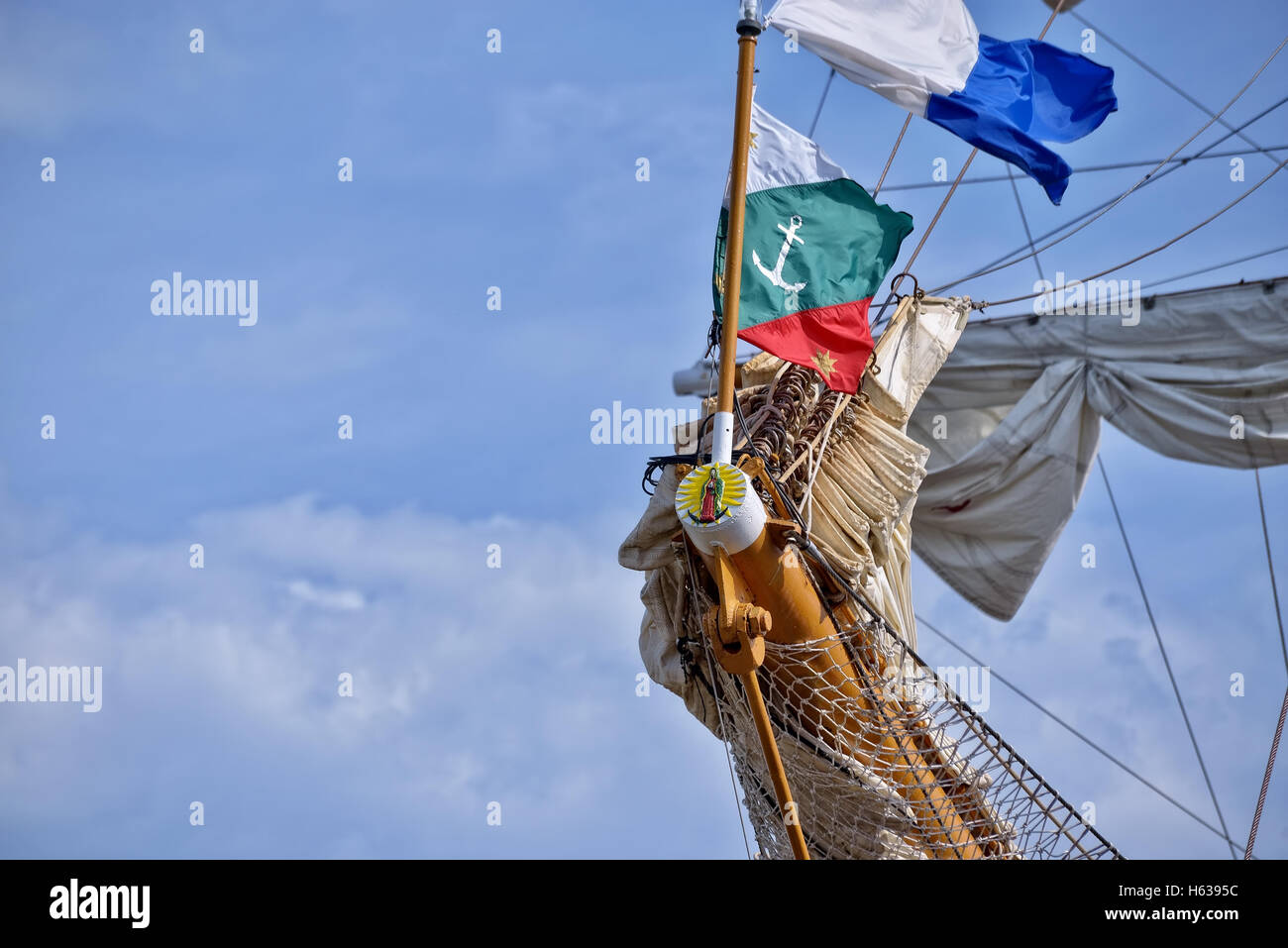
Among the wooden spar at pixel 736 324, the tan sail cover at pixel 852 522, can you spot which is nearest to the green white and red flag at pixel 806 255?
the wooden spar at pixel 736 324

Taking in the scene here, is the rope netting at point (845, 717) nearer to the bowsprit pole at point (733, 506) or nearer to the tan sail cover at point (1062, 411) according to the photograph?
the bowsprit pole at point (733, 506)

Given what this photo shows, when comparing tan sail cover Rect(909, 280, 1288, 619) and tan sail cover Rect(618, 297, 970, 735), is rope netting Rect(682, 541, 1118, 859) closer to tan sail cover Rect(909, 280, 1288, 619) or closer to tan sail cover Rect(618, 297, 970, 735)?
tan sail cover Rect(618, 297, 970, 735)

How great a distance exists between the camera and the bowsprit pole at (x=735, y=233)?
31.6 feet

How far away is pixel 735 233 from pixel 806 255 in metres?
0.72

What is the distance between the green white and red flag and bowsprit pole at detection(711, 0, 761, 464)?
228 mm

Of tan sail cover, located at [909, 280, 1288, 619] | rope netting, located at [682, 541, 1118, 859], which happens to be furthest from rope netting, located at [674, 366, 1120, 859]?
tan sail cover, located at [909, 280, 1288, 619]

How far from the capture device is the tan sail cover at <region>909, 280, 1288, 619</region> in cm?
1678

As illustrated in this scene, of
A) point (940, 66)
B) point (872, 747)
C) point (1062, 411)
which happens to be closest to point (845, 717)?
point (872, 747)

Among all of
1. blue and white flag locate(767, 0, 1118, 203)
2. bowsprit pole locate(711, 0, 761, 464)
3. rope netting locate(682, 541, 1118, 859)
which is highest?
blue and white flag locate(767, 0, 1118, 203)

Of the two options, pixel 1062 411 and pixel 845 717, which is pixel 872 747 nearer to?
pixel 845 717
